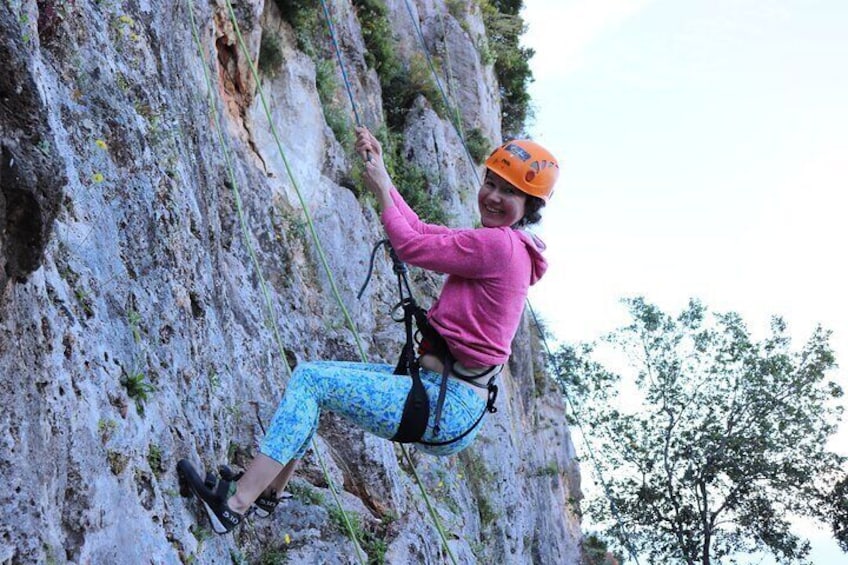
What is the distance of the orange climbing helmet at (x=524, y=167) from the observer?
5094mm

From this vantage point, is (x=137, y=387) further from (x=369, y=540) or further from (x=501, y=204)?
(x=369, y=540)

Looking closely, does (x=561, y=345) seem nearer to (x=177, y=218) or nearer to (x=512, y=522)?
(x=512, y=522)

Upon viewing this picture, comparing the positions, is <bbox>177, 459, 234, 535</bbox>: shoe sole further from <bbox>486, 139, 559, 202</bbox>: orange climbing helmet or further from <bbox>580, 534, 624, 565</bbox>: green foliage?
<bbox>580, 534, 624, 565</bbox>: green foliage

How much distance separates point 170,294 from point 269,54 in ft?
22.9

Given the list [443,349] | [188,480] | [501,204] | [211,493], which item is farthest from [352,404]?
[501,204]

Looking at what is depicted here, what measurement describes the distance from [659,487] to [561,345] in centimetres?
496

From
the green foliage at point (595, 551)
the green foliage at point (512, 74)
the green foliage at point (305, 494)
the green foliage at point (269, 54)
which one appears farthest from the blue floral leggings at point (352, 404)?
the green foliage at point (512, 74)

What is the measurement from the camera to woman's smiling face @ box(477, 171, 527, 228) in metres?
5.11

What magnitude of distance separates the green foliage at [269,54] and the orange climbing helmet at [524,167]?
731 cm

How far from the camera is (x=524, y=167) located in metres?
5.09

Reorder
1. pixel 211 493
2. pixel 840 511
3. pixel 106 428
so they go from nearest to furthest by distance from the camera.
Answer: pixel 106 428
pixel 211 493
pixel 840 511

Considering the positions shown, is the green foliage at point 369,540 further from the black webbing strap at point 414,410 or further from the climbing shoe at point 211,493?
the black webbing strap at point 414,410

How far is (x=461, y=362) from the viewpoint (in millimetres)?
4934

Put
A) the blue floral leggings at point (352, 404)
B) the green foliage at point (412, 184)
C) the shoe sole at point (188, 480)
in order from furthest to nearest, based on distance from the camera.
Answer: the green foliage at point (412, 184), the shoe sole at point (188, 480), the blue floral leggings at point (352, 404)
